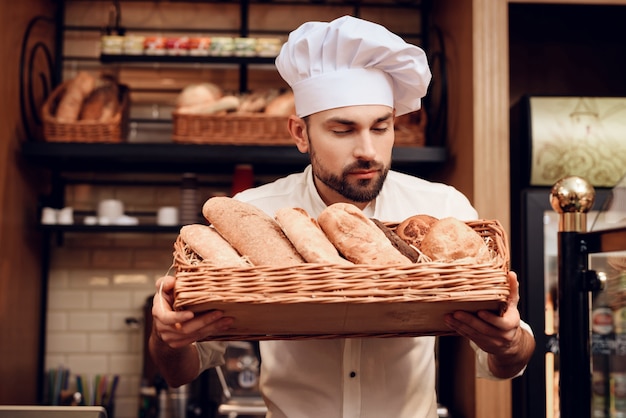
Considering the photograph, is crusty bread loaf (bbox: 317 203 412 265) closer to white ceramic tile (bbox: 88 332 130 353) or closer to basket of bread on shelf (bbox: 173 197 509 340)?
basket of bread on shelf (bbox: 173 197 509 340)

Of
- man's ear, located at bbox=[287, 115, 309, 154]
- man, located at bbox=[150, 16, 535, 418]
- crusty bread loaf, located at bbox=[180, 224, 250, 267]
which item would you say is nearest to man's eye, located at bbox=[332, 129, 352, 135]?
man, located at bbox=[150, 16, 535, 418]

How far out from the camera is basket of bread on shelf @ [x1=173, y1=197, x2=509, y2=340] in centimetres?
103

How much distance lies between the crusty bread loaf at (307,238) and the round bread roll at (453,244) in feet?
0.46

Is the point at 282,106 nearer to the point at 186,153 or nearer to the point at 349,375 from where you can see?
the point at 186,153

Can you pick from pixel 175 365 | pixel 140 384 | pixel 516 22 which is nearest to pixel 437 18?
pixel 516 22

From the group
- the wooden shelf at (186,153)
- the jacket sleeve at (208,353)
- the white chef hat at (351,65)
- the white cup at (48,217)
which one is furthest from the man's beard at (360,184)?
the white cup at (48,217)

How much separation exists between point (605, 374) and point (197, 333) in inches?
47.2

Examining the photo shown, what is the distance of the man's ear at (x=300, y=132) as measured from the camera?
1610 millimetres

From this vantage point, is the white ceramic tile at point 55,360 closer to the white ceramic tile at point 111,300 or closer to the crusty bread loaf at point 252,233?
the white ceramic tile at point 111,300

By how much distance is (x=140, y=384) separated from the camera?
294cm

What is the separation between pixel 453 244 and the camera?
112cm

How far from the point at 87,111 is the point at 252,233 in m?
1.86

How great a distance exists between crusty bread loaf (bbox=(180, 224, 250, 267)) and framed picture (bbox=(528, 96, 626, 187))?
168 cm

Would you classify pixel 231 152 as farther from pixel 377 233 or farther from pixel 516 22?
pixel 377 233
